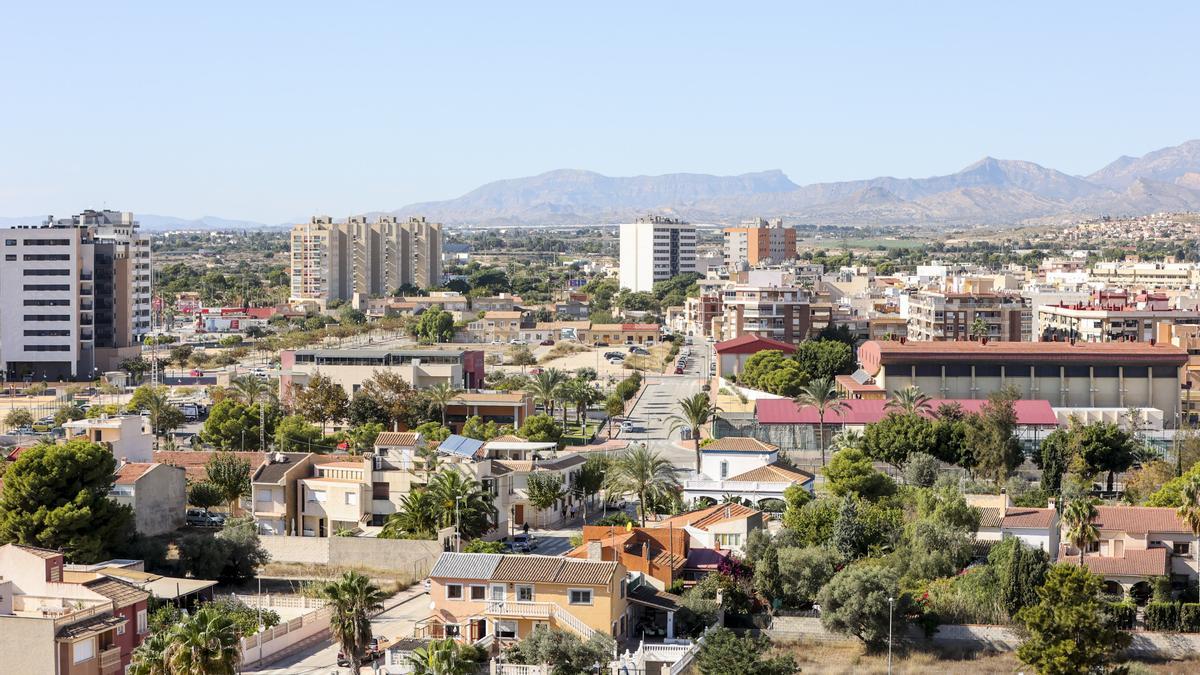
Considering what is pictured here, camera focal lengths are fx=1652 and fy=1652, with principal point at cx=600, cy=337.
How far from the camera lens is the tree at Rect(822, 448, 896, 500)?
4916cm

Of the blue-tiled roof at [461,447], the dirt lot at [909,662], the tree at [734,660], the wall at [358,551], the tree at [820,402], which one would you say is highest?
the tree at [820,402]

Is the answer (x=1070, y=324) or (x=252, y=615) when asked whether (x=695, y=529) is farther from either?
(x=1070, y=324)

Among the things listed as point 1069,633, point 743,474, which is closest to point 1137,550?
point 1069,633

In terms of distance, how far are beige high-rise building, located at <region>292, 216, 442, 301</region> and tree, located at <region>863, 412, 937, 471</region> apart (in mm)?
113370

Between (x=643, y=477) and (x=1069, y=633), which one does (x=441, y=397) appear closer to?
(x=643, y=477)

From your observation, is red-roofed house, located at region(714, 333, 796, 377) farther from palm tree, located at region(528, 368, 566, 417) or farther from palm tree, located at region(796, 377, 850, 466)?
palm tree, located at region(796, 377, 850, 466)

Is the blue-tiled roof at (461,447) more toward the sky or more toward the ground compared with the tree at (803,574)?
more toward the sky

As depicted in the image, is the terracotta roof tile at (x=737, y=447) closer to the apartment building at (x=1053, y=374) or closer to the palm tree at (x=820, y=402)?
the palm tree at (x=820, y=402)

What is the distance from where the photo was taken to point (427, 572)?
42.5 metres

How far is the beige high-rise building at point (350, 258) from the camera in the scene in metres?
167

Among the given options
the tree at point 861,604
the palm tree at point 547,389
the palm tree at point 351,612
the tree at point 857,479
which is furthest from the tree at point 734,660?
the palm tree at point 547,389

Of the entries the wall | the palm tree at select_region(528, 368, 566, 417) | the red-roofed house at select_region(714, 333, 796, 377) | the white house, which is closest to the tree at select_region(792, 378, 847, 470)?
the white house

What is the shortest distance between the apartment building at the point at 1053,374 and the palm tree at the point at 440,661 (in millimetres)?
46213

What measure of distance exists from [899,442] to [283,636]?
27.4 meters
